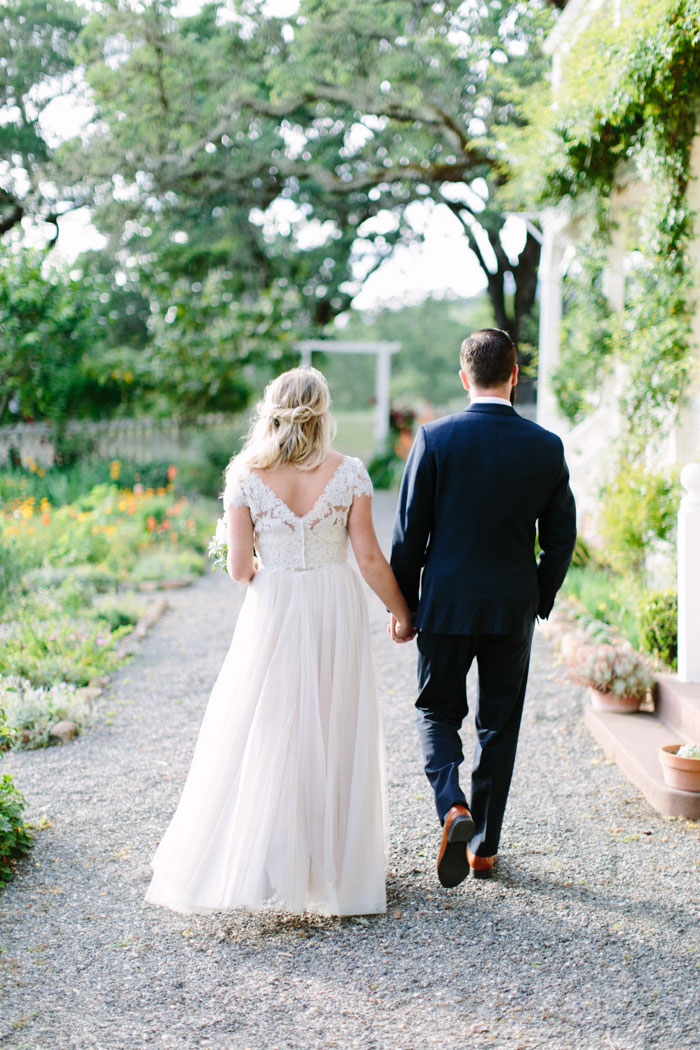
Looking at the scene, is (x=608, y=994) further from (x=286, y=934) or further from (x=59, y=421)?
(x=59, y=421)

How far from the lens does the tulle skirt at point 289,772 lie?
3.01m

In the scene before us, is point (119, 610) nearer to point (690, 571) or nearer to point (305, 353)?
point (690, 571)

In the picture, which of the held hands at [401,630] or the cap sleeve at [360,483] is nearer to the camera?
the cap sleeve at [360,483]

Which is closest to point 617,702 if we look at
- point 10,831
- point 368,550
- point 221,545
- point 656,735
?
point 656,735

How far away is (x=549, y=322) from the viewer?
11477mm

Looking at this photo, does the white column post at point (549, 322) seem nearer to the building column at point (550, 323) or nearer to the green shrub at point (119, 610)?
the building column at point (550, 323)

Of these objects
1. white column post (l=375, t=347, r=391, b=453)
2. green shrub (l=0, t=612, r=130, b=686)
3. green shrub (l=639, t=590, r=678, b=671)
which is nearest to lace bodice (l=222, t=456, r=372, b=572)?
green shrub (l=639, t=590, r=678, b=671)

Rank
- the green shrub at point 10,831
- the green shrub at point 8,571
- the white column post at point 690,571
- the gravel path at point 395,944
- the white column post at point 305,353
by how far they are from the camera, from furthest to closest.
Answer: the white column post at point 305,353 < the green shrub at point 8,571 < the white column post at point 690,571 < the green shrub at point 10,831 < the gravel path at point 395,944

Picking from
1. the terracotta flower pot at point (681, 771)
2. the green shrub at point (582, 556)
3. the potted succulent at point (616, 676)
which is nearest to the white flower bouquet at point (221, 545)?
the terracotta flower pot at point (681, 771)

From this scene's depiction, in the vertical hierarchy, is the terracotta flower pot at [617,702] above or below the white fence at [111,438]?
below

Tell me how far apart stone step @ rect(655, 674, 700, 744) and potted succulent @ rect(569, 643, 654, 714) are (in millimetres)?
89

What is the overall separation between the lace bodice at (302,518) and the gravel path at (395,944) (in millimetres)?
1160

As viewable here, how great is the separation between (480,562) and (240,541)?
785 mm

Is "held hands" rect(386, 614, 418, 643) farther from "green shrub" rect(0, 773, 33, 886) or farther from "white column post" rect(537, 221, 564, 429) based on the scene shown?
"white column post" rect(537, 221, 564, 429)
